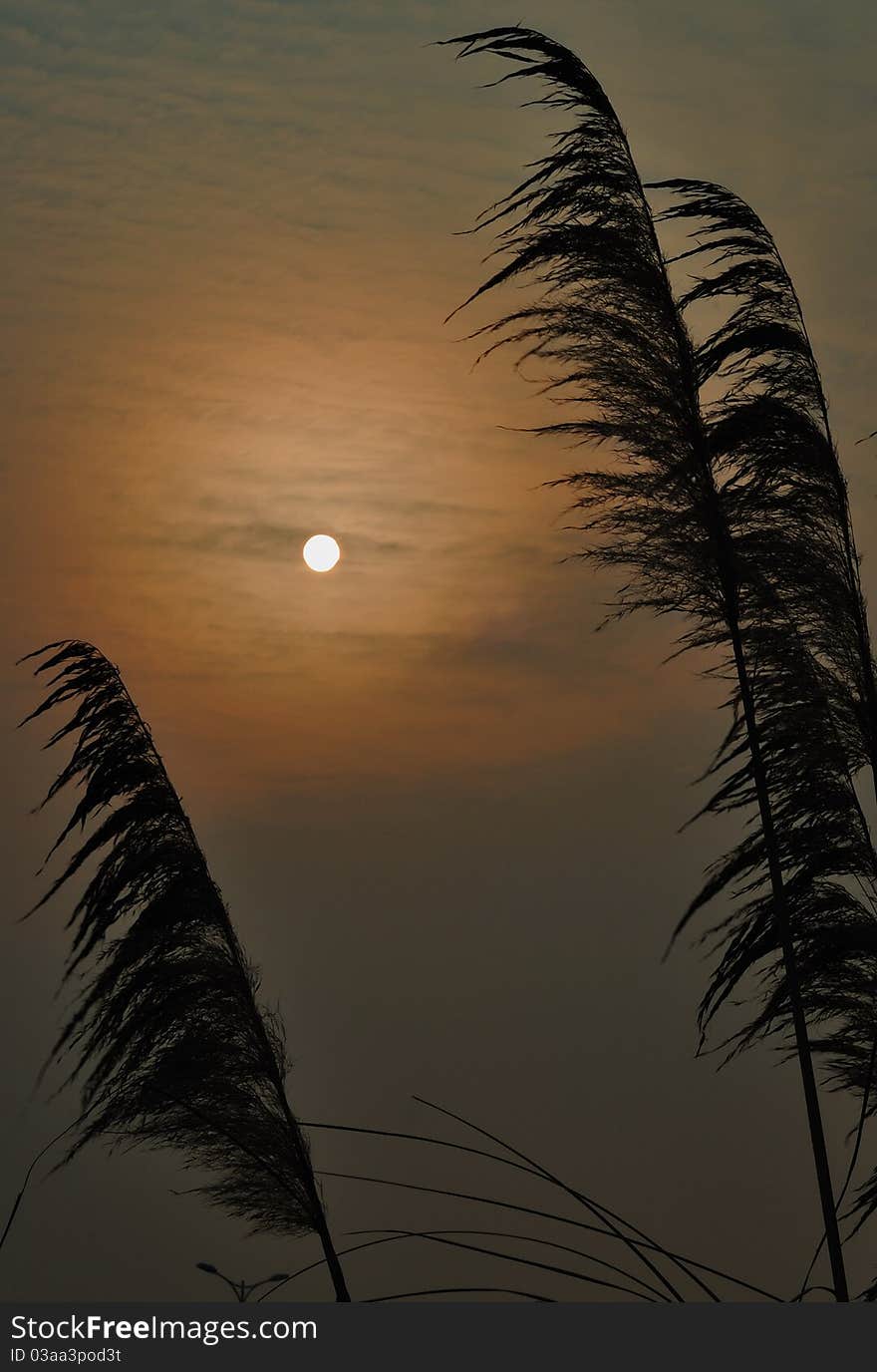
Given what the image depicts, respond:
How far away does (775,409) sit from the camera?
404cm

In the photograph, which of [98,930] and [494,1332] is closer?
[494,1332]

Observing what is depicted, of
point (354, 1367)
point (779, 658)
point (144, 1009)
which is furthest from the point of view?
point (144, 1009)

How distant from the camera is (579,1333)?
88.2 inches

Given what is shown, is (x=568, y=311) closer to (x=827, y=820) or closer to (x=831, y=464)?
(x=831, y=464)

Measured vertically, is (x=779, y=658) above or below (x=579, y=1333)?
above

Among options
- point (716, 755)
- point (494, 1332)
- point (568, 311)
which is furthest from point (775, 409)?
point (494, 1332)

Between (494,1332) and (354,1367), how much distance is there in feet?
0.80

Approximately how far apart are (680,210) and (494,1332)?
3.09m

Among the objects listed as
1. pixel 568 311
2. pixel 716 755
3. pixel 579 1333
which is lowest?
pixel 579 1333

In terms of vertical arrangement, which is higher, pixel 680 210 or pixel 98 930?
pixel 680 210

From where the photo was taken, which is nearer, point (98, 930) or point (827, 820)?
point (827, 820)

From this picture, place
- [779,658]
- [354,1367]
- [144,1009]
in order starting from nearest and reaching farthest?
[354,1367] < [779,658] < [144,1009]

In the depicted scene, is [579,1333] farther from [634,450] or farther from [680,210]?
[680,210]

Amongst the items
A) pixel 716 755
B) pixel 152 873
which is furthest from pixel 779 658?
pixel 152 873
